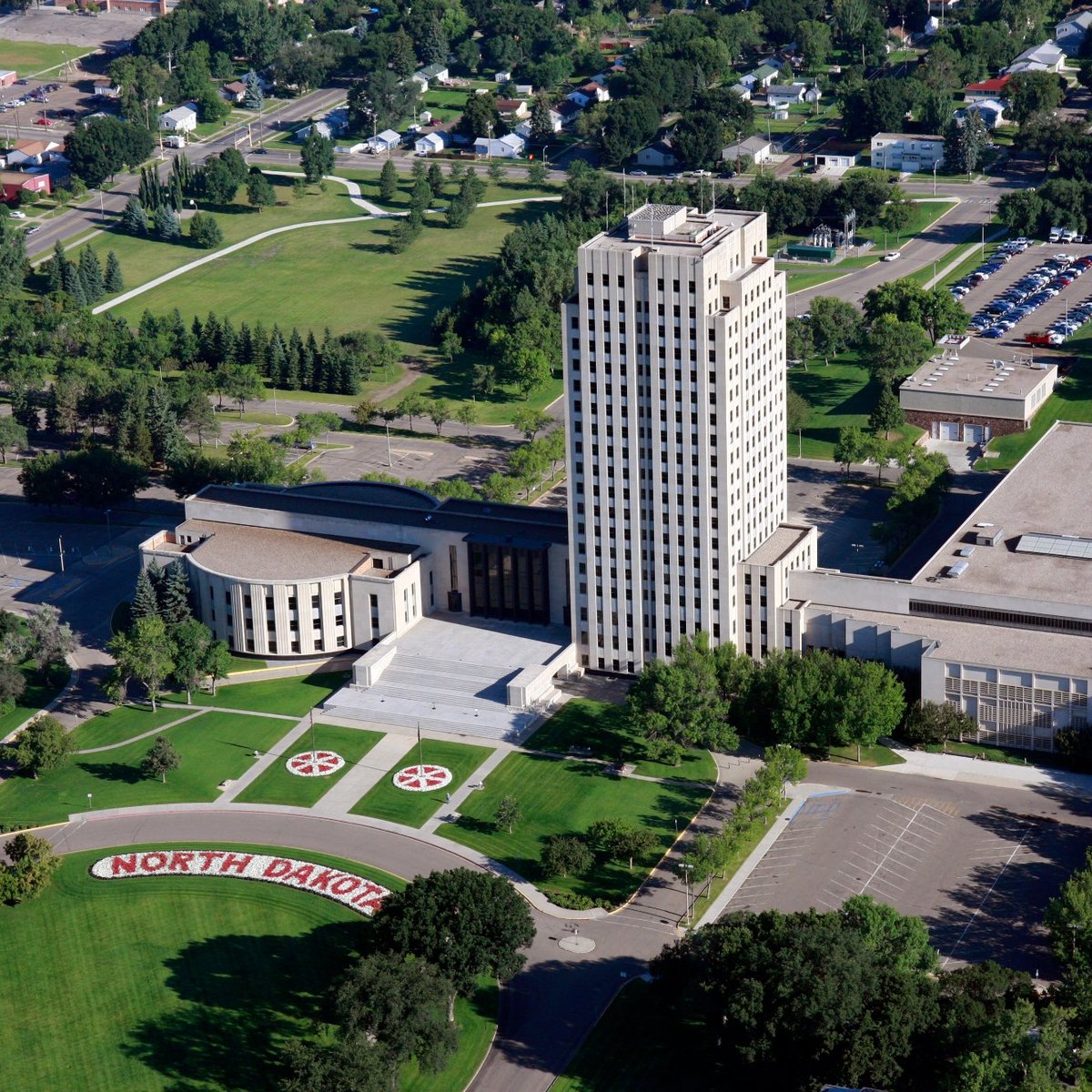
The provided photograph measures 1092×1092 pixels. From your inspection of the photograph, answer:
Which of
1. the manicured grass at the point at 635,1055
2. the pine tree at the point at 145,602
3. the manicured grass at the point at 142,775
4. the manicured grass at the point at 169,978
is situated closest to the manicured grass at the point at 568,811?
the manicured grass at the point at 169,978

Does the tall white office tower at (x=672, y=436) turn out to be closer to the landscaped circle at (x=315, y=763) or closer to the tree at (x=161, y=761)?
the landscaped circle at (x=315, y=763)

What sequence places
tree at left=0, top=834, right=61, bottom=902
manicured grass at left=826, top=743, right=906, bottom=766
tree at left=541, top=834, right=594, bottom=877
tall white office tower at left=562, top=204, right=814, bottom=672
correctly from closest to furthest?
tree at left=541, top=834, right=594, bottom=877 → tree at left=0, top=834, right=61, bottom=902 → manicured grass at left=826, top=743, right=906, bottom=766 → tall white office tower at left=562, top=204, right=814, bottom=672

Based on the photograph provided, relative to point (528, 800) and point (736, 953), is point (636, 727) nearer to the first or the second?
point (528, 800)

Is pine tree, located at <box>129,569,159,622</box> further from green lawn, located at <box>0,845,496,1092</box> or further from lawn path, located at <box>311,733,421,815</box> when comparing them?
green lawn, located at <box>0,845,496,1092</box>

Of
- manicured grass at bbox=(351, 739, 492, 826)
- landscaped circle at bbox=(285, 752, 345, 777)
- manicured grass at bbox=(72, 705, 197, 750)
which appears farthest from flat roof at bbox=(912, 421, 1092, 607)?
manicured grass at bbox=(72, 705, 197, 750)

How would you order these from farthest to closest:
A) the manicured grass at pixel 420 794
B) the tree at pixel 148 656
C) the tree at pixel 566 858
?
the tree at pixel 148 656
the manicured grass at pixel 420 794
the tree at pixel 566 858

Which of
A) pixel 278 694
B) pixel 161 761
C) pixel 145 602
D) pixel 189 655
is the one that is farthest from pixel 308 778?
pixel 145 602
